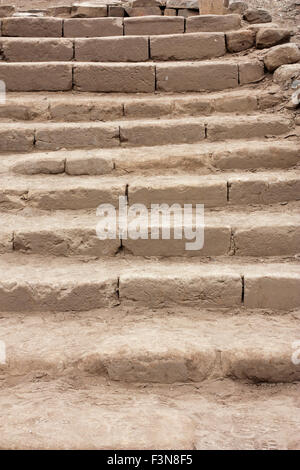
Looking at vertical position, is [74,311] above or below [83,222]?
below

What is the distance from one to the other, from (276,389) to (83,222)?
67.7 inches

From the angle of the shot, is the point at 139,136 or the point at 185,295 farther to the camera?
the point at 139,136

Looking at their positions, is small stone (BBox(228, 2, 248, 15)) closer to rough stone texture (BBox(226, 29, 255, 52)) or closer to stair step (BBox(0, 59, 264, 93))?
rough stone texture (BBox(226, 29, 255, 52))

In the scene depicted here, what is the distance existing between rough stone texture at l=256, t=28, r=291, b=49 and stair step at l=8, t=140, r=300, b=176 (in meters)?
1.95

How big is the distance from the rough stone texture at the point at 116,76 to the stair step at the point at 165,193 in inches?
71.0

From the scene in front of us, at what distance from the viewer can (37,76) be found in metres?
4.86

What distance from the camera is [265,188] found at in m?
3.48

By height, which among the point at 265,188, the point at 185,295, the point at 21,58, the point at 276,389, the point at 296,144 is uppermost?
the point at 21,58

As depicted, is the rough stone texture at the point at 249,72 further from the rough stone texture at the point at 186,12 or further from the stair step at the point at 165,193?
the rough stone texture at the point at 186,12

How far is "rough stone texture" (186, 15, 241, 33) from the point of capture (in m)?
5.77

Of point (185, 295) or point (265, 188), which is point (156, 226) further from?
point (265, 188)

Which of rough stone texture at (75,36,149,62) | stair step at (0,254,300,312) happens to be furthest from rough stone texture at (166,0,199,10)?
stair step at (0,254,300,312)
